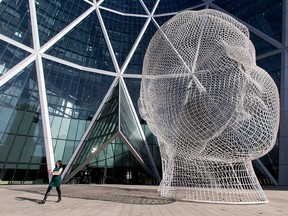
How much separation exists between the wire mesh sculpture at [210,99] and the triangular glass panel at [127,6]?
30.0m

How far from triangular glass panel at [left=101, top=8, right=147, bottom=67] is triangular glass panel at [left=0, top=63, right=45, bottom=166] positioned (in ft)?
43.0

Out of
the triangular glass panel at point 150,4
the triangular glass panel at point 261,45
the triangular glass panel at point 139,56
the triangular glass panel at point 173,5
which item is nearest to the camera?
the triangular glass panel at point 261,45

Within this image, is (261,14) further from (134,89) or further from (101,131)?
(101,131)

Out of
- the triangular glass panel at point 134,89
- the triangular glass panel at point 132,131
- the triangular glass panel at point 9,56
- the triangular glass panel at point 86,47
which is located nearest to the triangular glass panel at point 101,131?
the triangular glass panel at point 132,131

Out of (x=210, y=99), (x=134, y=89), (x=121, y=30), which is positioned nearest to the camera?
(x=210, y=99)

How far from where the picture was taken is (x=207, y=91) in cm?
1214

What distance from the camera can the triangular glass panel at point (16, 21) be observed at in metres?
27.1

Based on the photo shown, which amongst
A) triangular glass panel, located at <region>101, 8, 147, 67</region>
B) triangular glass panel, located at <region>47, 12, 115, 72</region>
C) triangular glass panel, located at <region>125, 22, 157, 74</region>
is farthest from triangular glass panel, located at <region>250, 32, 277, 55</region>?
triangular glass panel, located at <region>47, 12, 115, 72</region>

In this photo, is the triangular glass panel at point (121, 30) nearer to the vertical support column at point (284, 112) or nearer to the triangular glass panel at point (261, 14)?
the triangular glass panel at point (261, 14)

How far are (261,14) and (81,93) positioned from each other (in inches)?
1003

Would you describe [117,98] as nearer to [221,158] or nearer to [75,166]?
[75,166]

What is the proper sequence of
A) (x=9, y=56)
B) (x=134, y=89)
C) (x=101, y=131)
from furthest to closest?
1. (x=134, y=89)
2. (x=101, y=131)
3. (x=9, y=56)

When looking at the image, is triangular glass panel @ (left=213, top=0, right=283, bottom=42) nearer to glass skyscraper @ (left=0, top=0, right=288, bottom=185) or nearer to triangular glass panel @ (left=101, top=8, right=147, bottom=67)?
glass skyscraper @ (left=0, top=0, right=288, bottom=185)

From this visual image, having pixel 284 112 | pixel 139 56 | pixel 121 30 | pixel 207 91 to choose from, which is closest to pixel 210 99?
pixel 207 91
